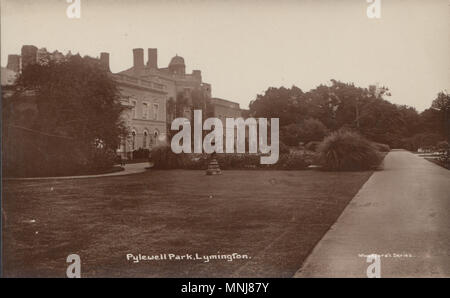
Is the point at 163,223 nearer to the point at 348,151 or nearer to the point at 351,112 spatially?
the point at 351,112

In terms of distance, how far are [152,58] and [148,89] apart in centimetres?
112

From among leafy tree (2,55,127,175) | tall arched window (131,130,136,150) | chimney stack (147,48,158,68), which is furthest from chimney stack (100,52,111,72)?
Answer: tall arched window (131,130,136,150)

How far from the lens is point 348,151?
8289 millimetres

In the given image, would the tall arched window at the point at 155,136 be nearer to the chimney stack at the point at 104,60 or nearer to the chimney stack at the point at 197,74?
the chimney stack at the point at 197,74

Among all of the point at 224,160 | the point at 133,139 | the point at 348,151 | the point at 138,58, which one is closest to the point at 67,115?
the point at 133,139

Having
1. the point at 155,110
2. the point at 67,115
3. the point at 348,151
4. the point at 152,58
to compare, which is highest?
the point at 152,58

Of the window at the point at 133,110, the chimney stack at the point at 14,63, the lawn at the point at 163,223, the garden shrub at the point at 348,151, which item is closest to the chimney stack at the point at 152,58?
the window at the point at 133,110

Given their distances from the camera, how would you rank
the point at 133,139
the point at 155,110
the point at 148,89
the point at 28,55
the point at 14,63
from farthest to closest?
the point at 133,139, the point at 155,110, the point at 148,89, the point at 28,55, the point at 14,63

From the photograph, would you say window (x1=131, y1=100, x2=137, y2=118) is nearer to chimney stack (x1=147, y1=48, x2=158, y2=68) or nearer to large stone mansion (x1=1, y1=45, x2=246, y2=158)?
large stone mansion (x1=1, y1=45, x2=246, y2=158)

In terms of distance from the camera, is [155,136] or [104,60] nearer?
[104,60]

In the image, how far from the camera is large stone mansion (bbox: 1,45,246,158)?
19.0ft

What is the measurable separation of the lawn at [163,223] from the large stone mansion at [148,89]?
785 mm

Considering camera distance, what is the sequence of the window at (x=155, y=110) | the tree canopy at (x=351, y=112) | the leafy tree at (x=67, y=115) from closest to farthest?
1. the tree canopy at (x=351, y=112)
2. the leafy tree at (x=67, y=115)
3. the window at (x=155, y=110)

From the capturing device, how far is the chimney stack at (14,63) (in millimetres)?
5549
